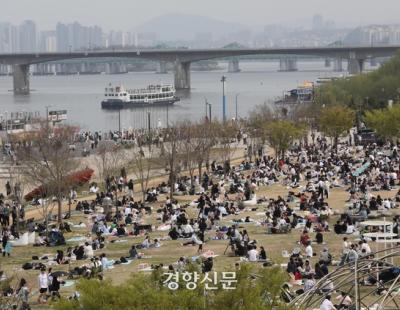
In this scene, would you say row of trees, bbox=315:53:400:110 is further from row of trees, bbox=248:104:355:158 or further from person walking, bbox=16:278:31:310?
person walking, bbox=16:278:31:310

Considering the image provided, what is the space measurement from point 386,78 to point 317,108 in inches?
404

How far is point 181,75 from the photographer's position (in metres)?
108

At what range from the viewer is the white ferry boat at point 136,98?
84.0 meters

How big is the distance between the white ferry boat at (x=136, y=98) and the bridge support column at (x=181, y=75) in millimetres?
19221

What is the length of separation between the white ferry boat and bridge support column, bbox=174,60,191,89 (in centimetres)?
1922

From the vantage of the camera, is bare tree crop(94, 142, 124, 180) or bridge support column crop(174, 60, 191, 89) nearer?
bare tree crop(94, 142, 124, 180)

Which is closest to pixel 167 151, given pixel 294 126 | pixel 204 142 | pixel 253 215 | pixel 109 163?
pixel 204 142

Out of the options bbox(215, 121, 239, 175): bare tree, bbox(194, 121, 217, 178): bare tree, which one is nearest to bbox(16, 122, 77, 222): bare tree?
bbox(194, 121, 217, 178): bare tree

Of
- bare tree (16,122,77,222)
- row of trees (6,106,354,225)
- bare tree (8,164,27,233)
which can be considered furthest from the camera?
row of trees (6,106,354,225)

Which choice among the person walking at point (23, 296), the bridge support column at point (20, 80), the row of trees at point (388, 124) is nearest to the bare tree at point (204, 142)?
the row of trees at point (388, 124)

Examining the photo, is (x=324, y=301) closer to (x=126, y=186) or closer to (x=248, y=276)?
(x=248, y=276)

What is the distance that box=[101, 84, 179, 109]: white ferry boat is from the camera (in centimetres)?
8400

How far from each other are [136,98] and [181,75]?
24145 mm

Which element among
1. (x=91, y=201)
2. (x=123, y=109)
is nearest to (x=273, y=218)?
(x=91, y=201)
